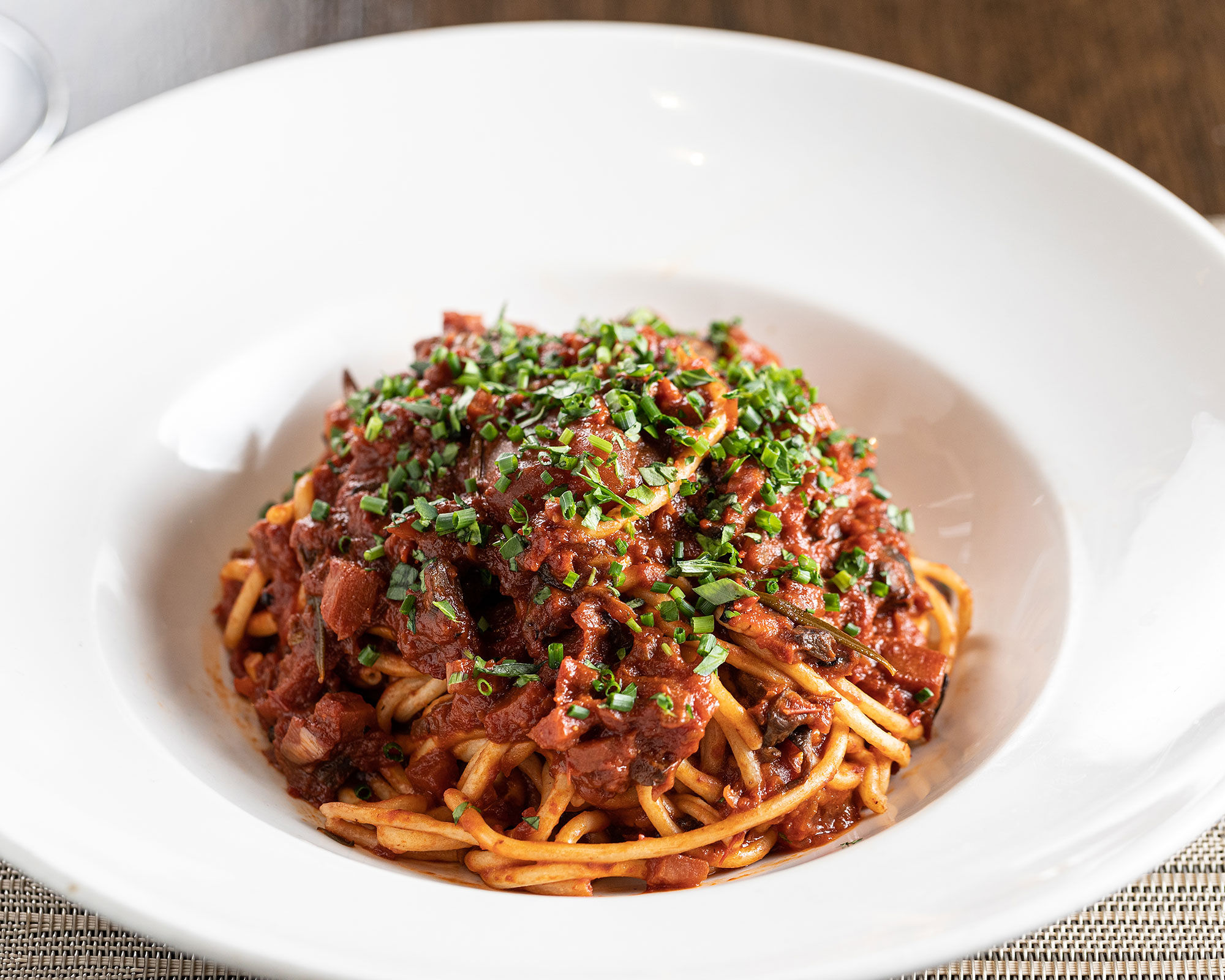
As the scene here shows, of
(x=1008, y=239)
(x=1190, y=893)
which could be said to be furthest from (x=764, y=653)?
(x=1008, y=239)

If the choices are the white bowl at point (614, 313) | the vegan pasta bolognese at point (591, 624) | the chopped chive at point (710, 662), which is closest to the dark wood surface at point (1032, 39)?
the white bowl at point (614, 313)

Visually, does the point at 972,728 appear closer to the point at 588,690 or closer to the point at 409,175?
the point at 588,690

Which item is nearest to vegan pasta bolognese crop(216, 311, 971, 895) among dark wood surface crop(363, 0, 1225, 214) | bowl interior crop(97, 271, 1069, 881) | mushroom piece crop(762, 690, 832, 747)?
mushroom piece crop(762, 690, 832, 747)

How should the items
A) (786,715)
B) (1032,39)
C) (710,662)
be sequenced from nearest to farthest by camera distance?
(710,662)
(786,715)
(1032,39)

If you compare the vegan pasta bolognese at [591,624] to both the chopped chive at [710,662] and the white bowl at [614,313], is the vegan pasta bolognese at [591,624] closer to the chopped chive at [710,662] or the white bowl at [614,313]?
the chopped chive at [710,662]

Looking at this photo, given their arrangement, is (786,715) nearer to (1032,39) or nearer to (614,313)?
(614,313)

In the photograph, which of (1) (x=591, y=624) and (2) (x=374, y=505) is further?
(2) (x=374, y=505)

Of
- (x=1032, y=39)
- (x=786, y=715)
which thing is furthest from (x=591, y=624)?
(x=1032, y=39)
